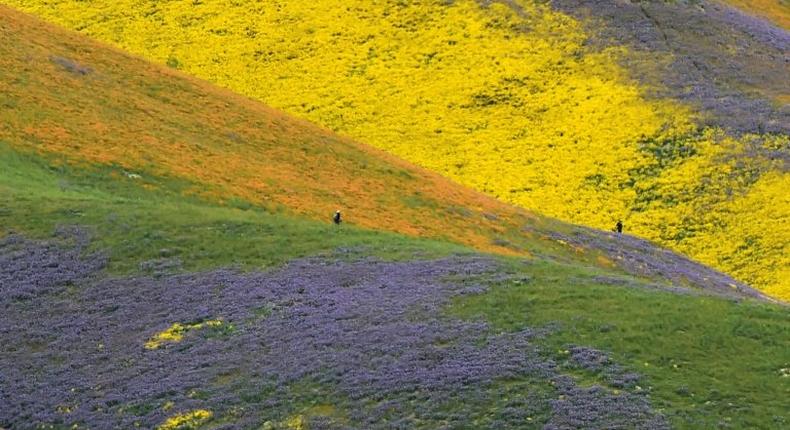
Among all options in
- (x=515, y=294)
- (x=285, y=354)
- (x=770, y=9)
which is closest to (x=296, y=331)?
(x=285, y=354)

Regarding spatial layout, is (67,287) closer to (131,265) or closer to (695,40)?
(131,265)

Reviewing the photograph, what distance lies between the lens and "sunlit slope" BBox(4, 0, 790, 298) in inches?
2793

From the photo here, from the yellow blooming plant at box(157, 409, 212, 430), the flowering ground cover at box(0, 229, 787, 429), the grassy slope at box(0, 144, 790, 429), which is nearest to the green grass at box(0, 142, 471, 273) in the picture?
the grassy slope at box(0, 144, 790, 429)

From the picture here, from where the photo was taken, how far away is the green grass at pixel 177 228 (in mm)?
41719

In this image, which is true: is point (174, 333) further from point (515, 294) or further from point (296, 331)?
point (515, 294)

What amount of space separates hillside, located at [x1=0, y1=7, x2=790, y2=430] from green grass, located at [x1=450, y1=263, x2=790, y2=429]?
79 mm

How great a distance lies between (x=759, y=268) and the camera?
212ft

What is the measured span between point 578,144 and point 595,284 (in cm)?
4158

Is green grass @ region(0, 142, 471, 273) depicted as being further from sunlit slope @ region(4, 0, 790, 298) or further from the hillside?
sunlit slope @ region(4, 0, 790, 298)

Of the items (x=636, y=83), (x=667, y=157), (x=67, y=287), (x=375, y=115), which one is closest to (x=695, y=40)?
(x=636, y=83)

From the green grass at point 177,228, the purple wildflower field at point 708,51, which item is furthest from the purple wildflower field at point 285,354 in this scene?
the purple wildflower field at point 708,51

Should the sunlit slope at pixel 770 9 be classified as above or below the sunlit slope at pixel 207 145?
above

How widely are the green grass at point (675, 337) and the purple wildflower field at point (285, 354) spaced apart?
74 centimetres

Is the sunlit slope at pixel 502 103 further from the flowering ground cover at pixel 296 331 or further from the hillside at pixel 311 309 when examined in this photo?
the flowering ground cover at pixel 296 331
